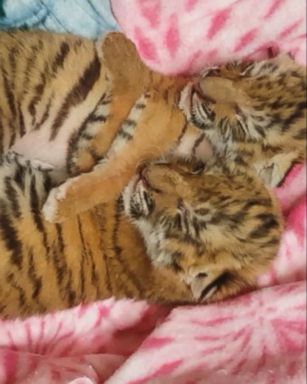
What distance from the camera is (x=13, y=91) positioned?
149cm

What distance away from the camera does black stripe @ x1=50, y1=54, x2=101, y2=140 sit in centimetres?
154

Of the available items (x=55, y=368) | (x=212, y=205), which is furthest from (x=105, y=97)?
(x=55, y=368)

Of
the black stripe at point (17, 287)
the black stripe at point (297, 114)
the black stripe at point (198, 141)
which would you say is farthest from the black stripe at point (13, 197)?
the black stripe at point (297, 114)

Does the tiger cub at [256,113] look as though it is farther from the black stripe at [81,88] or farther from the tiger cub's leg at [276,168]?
the black stripe at [81,88]

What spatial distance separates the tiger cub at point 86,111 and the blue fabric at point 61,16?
4 centimetres

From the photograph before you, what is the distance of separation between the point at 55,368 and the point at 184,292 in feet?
0.89

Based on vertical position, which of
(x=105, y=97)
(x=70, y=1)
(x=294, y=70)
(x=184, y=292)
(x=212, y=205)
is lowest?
(x=184, y=292)

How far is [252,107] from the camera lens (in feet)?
4.90

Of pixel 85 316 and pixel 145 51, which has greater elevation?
A: pixel 145 51

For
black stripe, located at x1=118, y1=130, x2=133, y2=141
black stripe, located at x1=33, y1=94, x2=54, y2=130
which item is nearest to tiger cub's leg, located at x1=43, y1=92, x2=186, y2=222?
black stripe, located at x1=118, y1=130, x2=133, y2=141

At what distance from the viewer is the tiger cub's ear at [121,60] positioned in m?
1.52

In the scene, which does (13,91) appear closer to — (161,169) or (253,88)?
(161,169)

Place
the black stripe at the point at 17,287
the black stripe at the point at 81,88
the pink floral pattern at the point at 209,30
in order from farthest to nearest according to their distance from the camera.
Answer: the pink floral pattern at the point at 209,30 < the black stripe at the point at 81,88 < the black stripe at the point at 17,287

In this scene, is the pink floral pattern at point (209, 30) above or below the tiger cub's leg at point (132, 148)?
above
